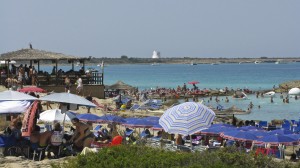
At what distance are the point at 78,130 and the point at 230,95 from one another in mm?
42755

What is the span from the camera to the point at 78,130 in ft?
40.9

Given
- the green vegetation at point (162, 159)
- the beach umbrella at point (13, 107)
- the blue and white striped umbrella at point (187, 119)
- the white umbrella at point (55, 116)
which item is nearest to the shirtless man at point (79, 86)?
the white umbrella at point (55, 116)

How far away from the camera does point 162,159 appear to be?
8.42 m

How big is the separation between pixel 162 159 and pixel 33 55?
69.1 ft

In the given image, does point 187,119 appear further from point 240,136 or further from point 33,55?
point 33,55

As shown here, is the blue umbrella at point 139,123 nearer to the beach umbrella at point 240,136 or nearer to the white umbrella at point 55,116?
the beach umbrella at point 240,136

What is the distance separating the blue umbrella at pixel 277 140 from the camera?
585 inches

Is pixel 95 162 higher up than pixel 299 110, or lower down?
higher up

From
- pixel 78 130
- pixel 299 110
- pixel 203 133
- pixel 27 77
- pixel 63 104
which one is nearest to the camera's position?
pixel 78 130

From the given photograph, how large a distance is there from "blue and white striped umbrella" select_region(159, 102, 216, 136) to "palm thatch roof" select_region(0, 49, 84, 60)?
626 inches

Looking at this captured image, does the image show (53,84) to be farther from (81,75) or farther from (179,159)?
(179,159)

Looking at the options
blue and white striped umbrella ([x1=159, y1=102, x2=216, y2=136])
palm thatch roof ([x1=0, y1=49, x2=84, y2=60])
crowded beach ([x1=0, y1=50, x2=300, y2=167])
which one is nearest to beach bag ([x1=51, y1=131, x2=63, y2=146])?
crowded beach ([x1=0, y1=50, x2=300, y2=167])

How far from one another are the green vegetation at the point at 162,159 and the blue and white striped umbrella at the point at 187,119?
288 cm

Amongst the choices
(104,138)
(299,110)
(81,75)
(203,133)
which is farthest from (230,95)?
(104,138)
